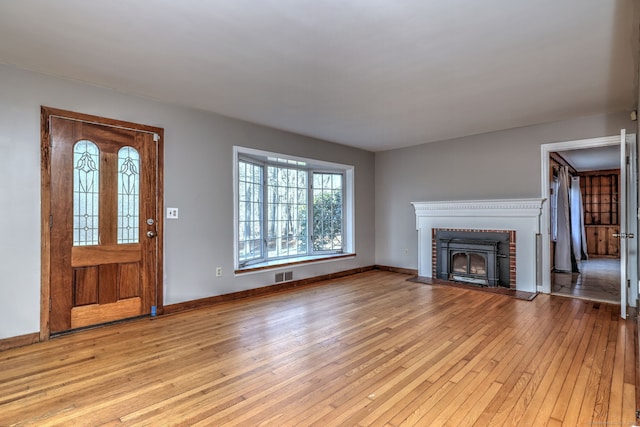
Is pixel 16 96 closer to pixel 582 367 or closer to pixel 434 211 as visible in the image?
pixel 582 367

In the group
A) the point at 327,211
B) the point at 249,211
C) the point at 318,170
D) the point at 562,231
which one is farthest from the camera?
the point at 562,231

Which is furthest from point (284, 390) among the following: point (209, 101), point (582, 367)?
point (209, 101)

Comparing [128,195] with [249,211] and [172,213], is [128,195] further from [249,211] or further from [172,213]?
[249,211]

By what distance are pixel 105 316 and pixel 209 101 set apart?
248 centimetres

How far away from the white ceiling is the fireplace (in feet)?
6.27

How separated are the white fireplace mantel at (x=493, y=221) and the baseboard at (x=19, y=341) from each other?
5.03 meters

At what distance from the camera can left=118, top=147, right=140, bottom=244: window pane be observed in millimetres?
3316

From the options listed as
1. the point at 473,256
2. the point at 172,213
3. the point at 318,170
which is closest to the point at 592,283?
the point at 473,256

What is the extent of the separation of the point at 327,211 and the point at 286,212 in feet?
2.90

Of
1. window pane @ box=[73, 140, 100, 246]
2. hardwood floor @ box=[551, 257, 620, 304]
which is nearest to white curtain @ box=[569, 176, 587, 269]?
hardwood floor @ box=[551, 257, 620, 304]

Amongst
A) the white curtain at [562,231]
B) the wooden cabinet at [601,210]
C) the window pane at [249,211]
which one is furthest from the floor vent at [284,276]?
the wooden cabinet at [601,210]

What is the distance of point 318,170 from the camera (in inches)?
228

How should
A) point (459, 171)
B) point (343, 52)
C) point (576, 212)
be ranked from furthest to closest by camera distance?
point (576, 212) → point (459, 171) → point (343, 52)

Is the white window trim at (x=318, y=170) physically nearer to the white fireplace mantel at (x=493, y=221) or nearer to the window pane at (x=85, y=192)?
the white fireplace mantel at (x=493, y=221)
